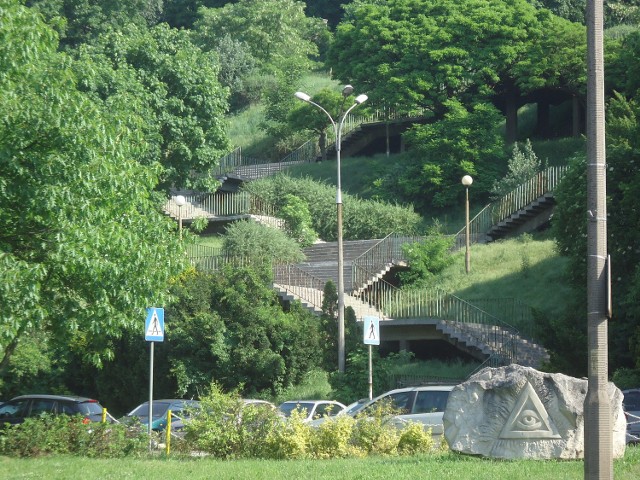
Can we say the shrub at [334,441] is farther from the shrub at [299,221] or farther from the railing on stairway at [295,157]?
the railing on stairway at [295,157]

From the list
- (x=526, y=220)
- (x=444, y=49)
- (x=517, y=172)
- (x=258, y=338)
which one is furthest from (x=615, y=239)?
(x=444, y=49)

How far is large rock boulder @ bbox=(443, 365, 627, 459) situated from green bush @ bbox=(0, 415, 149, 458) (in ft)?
21.6

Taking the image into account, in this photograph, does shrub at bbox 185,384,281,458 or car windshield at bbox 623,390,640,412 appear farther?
car windshield at bbox 623,390,640,412

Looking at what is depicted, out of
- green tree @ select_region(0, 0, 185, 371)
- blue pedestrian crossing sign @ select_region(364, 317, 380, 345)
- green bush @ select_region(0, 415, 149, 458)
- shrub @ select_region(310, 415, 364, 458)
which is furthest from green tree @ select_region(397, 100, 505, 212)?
shrub @ select_region(310, 415, 364, 458)

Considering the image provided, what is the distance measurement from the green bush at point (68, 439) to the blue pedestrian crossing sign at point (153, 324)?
2.22 metres

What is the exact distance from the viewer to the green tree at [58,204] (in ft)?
62.8

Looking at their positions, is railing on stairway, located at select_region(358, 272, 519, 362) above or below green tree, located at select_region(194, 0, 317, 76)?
below

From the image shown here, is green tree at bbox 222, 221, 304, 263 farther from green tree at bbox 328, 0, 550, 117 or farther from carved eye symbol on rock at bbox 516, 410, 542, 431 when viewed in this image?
carved eye symbol on rock at bbox 516, 410, 542, 431

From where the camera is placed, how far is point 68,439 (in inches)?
803

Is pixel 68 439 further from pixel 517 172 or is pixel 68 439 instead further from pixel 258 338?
pixel 517 172

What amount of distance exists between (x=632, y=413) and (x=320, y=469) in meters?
9.44

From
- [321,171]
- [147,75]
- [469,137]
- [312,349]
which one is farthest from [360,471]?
[321,171]

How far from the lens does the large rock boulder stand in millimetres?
16469

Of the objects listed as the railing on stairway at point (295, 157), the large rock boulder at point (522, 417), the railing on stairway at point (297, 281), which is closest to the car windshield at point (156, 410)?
the large rock boulder at point (522, 417)
